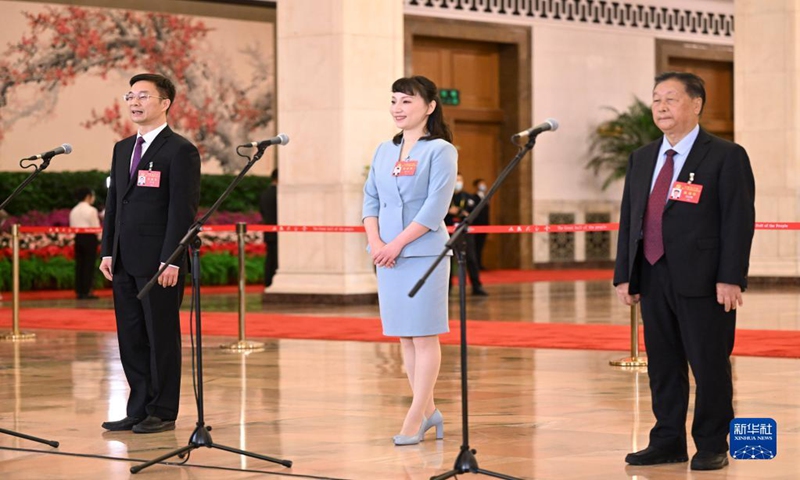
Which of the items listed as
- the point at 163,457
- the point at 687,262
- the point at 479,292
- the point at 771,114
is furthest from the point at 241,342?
the point at 771,114

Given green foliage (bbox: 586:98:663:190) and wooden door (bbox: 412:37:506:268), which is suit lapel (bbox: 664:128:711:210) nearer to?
wooden door (bbox: 412:37:506:268)

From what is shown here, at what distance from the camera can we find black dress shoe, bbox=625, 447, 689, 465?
5.55m

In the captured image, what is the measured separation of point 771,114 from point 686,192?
1293cm

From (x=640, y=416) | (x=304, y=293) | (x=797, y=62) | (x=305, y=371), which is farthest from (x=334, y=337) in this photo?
(x=797, y=62)

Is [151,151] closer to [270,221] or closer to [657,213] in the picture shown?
[657,213]

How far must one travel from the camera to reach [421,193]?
611 centimetres

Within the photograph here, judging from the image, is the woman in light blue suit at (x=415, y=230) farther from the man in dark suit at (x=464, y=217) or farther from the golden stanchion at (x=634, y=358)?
the man in dark suit at (x=464, y=217)

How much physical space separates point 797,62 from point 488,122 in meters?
7.05

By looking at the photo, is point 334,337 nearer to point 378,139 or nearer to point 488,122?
point 378,139

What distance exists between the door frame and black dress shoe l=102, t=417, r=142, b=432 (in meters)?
16.6

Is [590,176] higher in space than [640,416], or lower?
higher

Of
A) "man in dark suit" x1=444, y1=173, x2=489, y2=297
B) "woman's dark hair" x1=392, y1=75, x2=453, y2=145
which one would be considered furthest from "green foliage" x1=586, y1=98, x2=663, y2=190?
"woman's dark hair" x1=392, y1=75, x2=453, y2=145

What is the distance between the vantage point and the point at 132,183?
22.1ft

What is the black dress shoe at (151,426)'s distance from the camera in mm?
6621
